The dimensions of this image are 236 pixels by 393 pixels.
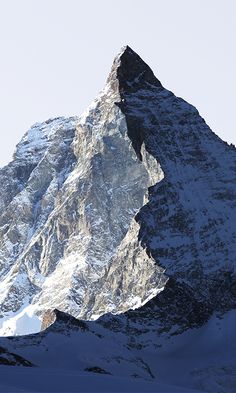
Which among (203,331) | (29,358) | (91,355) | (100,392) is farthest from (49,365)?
(100,392)

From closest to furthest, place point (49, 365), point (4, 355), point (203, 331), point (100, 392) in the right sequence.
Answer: point (100, 392), point (4, 355), point (49, 365), point (203, 331)

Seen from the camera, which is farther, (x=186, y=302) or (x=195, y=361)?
(x=186, y=302)

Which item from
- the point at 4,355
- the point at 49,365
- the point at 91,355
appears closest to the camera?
the point at 4,355

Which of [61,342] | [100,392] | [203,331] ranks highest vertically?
[203,331]

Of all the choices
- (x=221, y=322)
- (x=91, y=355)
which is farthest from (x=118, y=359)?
(x=221, y=322)

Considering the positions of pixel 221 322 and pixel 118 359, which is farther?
pixel 221 322

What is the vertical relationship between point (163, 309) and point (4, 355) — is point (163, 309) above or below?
above

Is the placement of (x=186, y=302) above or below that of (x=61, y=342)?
above

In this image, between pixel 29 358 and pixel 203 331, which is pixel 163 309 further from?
pixel 29 358

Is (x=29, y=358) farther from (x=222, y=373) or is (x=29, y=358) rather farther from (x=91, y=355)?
(x=222, y=373)
